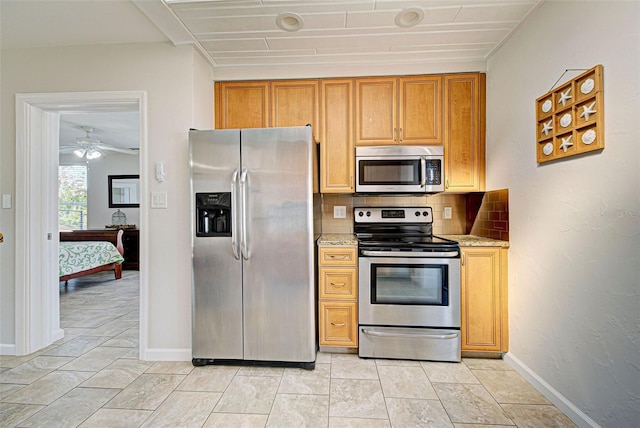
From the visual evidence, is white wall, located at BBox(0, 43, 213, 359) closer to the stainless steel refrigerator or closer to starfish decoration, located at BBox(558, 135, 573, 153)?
the stainless steel refrigerator

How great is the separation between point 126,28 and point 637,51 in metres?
2.95

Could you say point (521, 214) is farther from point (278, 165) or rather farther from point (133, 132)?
point (133, 132)

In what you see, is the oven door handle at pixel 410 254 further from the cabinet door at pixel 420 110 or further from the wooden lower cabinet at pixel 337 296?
the cabinet door at pixel 420 110

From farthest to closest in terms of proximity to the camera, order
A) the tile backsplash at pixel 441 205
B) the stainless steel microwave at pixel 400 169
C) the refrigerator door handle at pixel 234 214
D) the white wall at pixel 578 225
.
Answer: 1. the tile backsplash at pixel 441 205
2. the stainless steel microwave at pixel 400 169
3. the refrigerator door handle at pixel 234 214
4. the white wall at pixel 578 225

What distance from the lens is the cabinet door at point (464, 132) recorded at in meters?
2.49

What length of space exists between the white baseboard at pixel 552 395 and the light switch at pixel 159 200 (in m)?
2.81

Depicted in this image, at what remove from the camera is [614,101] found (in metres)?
1.31

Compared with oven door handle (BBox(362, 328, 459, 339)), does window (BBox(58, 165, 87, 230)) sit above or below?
above

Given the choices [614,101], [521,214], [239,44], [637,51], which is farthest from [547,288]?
[239,44]

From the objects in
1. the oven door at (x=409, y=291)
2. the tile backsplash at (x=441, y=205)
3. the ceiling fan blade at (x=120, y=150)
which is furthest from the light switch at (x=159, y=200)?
the ceiling fan blade at (x=120, y=150)

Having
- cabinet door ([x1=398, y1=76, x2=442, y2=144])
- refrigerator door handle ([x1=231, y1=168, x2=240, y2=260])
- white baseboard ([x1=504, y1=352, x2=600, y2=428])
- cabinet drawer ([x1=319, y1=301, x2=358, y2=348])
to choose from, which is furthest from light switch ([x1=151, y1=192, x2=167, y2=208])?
white baseboard ([x1=504, y1=352, x2=600, y2=428])

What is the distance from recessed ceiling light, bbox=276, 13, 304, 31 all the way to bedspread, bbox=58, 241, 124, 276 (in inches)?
174

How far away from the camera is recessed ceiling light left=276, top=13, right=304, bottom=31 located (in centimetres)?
191

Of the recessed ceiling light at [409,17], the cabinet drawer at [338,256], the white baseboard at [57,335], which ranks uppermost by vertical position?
the recessed ceiling light at [409,17]
